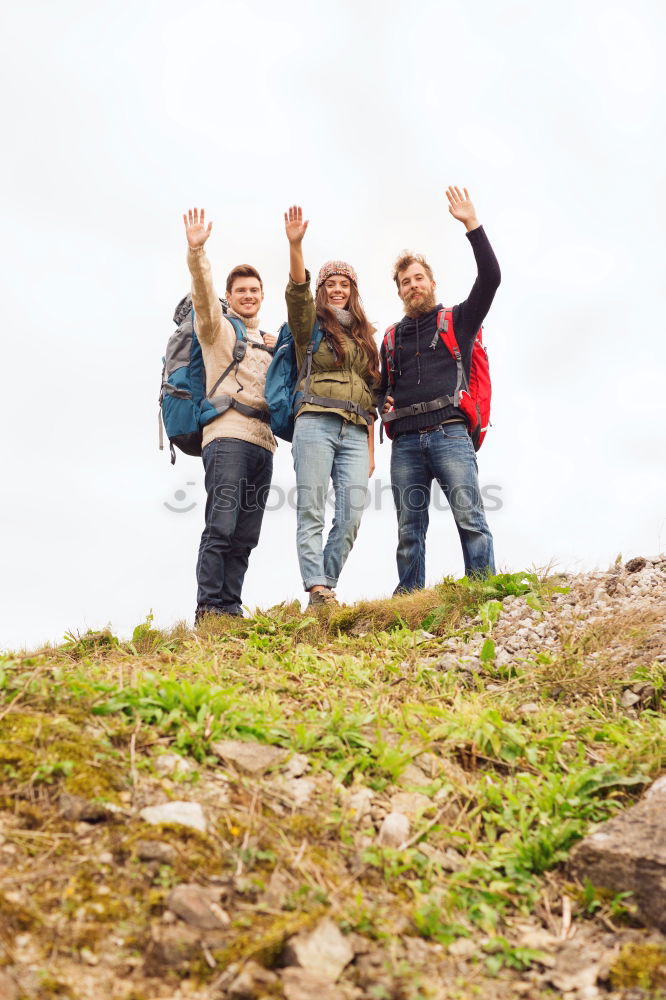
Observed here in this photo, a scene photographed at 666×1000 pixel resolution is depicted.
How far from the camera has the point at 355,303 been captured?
8.07 metres

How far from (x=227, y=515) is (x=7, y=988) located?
5.45 meters

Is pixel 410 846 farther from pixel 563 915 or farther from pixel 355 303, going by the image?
pixel 355 303

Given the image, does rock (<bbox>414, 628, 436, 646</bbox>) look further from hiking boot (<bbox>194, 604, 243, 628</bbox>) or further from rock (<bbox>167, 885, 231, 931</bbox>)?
A: rock (<bbox>167, 885, 231, 931</bbox>)

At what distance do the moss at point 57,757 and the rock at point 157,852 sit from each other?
0.29 meters

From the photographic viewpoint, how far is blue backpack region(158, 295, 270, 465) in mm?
7969

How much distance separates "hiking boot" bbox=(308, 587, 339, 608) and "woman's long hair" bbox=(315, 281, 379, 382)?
2.07 meters

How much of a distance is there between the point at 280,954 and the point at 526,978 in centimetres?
86

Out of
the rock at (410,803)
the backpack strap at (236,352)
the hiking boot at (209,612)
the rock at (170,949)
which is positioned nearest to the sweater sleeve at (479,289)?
the backpack strap at (236,352)

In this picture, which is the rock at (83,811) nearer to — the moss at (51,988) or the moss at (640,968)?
the moss at (51,988)

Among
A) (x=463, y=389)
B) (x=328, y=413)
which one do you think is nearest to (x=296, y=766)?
(x=328, y=413)

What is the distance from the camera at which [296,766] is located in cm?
370

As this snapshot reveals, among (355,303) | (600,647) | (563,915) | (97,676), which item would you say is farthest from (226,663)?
(355,303)

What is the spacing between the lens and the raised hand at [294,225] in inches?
288

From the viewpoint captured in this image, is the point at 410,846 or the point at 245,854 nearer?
the point at 245,854
